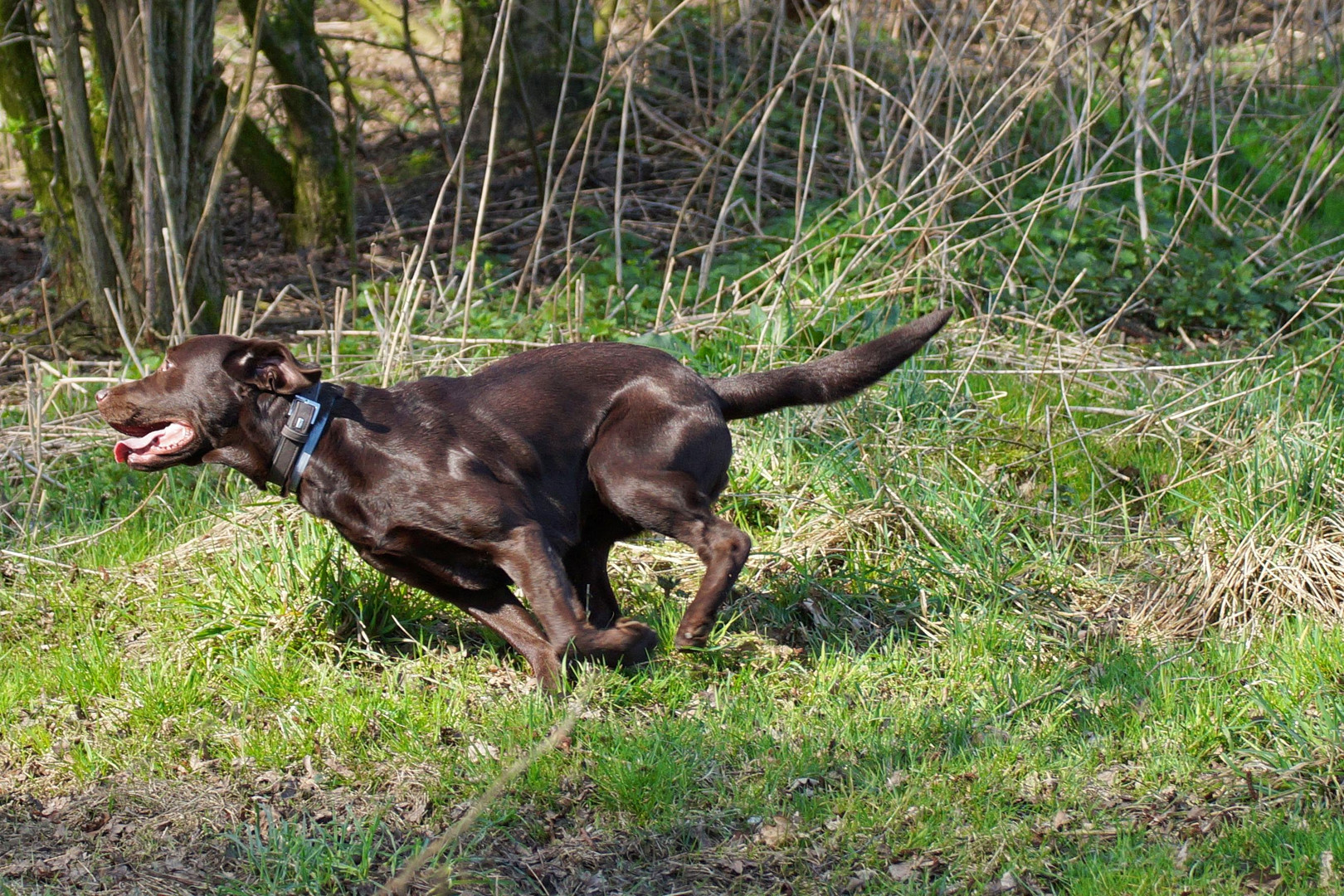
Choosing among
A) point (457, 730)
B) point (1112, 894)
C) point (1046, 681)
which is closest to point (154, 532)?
point (457, 730)

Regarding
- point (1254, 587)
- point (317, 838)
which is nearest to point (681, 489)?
point (317, 838)

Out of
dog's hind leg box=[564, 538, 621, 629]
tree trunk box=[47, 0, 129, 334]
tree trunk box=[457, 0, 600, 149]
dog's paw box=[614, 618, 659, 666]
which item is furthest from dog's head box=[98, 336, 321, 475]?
tree trunk box=[457, 0, 600, 149]

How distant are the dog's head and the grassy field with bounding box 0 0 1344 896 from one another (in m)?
0.70

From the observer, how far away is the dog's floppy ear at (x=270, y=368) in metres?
4.07

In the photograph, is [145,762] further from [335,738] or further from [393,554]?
[393,554]

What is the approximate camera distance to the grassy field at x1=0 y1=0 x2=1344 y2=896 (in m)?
3.46

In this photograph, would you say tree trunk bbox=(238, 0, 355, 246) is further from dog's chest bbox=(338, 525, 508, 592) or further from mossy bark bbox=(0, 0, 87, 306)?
dog's chest bbox=(338, 525, 508, 592)

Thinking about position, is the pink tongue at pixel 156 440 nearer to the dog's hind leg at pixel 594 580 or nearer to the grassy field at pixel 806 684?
the grassy field at pixel 806 684

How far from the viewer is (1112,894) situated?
3.11m

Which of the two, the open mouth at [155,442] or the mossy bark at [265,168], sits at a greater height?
the open mouth at [155,442]

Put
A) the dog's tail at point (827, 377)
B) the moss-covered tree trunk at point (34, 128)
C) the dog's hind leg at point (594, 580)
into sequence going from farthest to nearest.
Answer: the moss-covered tree trunk at point (34, 128) → the dog's hind leg at point (594, 580) → the dog's tail at point (827, 377)

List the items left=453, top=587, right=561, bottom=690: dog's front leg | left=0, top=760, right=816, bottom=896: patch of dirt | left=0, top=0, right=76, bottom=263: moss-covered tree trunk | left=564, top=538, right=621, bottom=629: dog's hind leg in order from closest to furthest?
left=0, top=760, right=816, bottom=896: patch of dirt
left=453, top=587, right=561, bottom=690: dog's front leg
left=564, top=538, right=621, bottom=629: dog's hind leg
left=0, top=0, right=76, bottom=263: moss-covered tree trunk

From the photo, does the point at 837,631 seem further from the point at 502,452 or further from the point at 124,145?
the point at 124,145

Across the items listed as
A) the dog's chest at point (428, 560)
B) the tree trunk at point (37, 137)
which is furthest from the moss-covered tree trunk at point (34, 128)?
the dog's chest at point (428, 560)
